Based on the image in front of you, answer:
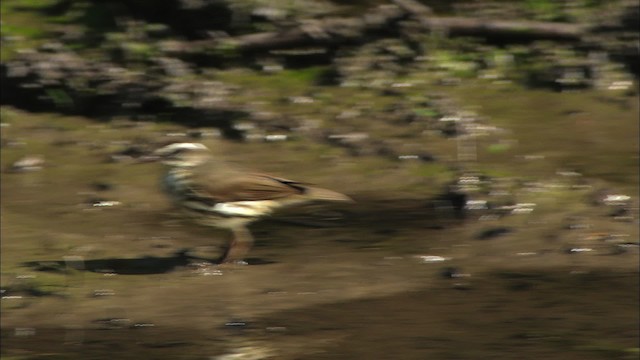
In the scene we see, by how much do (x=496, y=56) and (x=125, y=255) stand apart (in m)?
3.89

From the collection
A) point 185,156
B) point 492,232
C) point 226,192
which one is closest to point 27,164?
point 185,156

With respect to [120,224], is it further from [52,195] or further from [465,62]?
[465,62]

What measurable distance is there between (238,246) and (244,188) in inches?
16.7

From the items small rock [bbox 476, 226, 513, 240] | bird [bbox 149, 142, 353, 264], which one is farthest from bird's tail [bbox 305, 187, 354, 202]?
small rock [bbox 476, 226, 513, 240]

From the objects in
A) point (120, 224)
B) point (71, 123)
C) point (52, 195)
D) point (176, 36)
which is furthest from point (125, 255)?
point (176, 36)

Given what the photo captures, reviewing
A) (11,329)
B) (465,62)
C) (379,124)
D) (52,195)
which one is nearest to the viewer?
(11,329)

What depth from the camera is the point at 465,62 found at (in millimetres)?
11055

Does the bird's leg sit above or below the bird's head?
below

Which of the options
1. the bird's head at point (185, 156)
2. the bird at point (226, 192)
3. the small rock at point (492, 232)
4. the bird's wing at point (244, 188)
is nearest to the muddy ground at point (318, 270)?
the small rock at point (492, 232)

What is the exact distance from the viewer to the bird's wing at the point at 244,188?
7.84 meters

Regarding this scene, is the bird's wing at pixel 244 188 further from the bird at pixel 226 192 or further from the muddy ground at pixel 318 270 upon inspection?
the muddy ground at pixel 318 270

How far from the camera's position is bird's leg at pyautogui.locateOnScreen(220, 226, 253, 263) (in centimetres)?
808

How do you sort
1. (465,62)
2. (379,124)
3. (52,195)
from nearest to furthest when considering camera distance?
(52,195) < (379,124) < (465,62)

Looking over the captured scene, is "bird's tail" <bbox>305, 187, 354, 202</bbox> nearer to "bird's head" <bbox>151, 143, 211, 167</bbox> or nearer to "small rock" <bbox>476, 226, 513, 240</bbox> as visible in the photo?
"bird's head" <bbox>151, 143, 211, 167</bbox>
